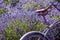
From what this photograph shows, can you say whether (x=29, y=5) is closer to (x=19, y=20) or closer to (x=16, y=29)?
(x=19, y=20)

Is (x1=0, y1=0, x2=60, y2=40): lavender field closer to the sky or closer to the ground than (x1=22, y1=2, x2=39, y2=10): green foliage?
closer to the sky

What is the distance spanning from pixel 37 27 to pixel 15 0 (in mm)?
1528

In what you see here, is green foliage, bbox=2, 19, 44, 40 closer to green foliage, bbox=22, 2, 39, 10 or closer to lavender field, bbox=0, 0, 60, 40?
lavender field, bbox=0, 0, 60, 40

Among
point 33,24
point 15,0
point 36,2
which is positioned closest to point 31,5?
point 36,2

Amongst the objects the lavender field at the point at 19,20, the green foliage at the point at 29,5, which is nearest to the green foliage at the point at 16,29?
the lavender field at the point at 19,20

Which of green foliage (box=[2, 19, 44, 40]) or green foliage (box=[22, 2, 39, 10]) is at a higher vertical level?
green foliage (box=[2, 19, 44, 40])

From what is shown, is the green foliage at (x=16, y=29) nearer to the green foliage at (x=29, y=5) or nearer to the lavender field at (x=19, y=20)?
the lavender field at (x=19, y=20)

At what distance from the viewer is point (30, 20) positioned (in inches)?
194

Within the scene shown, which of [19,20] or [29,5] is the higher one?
[19,20]

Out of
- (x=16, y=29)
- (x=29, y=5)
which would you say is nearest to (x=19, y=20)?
(x=16, y=29)

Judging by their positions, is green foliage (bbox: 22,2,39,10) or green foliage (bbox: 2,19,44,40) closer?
green foliage (bbox: 2,19,44,40)

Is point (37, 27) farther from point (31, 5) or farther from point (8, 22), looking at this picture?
point (31, 5)

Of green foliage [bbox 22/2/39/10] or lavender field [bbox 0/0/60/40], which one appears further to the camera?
green foliage [bbox 22/2/39/10]

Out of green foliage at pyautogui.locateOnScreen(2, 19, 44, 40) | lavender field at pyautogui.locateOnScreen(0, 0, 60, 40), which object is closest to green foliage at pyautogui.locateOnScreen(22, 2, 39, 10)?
lavender field at pyautogui.locateOnScreen(0, 0, 60, 40)
